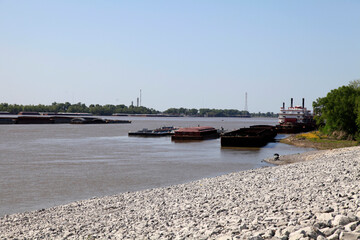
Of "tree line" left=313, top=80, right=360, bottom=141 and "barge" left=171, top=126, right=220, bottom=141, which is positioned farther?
"barge" left=171, top=126, right=220, bottom=141

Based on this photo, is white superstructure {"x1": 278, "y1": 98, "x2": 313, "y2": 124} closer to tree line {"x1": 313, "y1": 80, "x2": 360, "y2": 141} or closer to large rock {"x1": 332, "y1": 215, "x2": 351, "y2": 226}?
tree line {"x1": 313, "y1": 80, "x2": 360, "y2": 141}

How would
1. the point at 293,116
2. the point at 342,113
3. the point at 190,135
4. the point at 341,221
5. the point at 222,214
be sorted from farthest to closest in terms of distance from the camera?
the point at 293,116
the point at 190,135
the point at 342,113
the point at 222,214
the point at 341,221

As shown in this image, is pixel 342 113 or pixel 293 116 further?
pixel 293 116

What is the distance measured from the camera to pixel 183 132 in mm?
75812

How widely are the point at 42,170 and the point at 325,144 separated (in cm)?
3901

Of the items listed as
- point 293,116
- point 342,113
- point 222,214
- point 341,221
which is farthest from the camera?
point 293,116

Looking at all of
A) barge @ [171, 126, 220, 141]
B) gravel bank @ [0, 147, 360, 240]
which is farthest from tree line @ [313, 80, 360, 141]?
gravel bank @ [0, 147, 360, 240]

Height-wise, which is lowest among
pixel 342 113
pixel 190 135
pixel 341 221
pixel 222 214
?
pixel 190 135

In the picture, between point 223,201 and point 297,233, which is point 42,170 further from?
point 297,233

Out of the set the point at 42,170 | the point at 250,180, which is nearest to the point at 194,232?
the point at 250,180

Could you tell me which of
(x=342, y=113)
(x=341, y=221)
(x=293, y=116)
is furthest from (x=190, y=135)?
(x=341, y=221)

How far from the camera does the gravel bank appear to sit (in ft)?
31.6

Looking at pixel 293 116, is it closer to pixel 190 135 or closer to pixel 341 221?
pixel 190 135

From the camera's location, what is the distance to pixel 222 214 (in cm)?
1220
